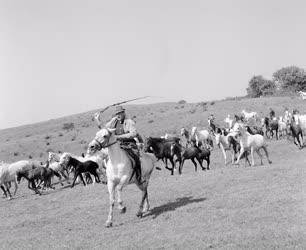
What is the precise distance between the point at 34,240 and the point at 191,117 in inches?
1993

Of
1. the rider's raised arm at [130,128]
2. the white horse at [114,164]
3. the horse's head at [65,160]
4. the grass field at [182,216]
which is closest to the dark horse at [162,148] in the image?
the horse's head at [65,160]

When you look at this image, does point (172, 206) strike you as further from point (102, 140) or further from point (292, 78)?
point (292, 78)

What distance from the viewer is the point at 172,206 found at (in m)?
14.9

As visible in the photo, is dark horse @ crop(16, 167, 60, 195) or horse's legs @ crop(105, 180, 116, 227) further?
dark horse @ crop(16, 167, 60, 195)

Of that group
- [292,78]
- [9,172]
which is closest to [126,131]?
[9,172]

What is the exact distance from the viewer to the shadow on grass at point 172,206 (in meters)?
14.2

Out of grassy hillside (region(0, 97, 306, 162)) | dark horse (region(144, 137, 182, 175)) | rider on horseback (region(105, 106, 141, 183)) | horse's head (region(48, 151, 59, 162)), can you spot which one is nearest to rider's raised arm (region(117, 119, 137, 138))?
rider on horseback (region(105, 106, 141, 183))

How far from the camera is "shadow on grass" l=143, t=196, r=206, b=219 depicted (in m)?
14.2

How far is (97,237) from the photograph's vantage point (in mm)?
12320

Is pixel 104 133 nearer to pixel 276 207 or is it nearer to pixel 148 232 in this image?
pixel 148 232

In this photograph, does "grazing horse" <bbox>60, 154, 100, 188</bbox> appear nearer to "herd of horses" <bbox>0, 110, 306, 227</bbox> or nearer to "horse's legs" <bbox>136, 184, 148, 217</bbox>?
"herd of horses" <bbox>0, 110, 306, 227</bbox>

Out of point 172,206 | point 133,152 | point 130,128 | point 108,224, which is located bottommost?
A: point 172,206

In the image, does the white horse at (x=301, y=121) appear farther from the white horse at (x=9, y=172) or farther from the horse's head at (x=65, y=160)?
the white horse at (x=9, y=172)

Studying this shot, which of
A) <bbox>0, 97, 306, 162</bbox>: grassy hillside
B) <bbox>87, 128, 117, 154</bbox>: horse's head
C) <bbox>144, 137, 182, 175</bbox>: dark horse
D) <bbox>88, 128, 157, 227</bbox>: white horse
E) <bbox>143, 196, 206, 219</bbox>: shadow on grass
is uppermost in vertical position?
<bbox>87, 128, 117, 154</bbox>: horse's head
